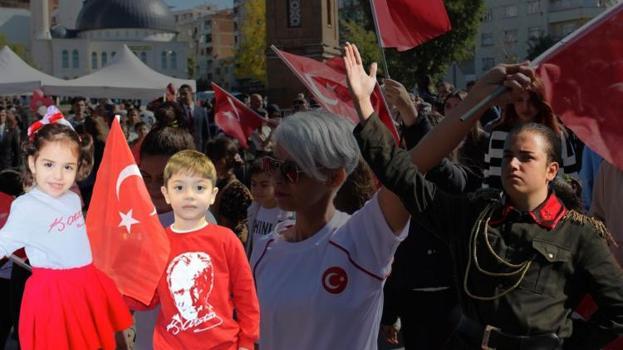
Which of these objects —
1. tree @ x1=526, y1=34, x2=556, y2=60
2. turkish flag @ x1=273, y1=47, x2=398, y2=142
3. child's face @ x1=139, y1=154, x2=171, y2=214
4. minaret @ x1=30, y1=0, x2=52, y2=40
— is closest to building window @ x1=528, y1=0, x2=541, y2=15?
tree @ x1=526, y1=34, x2=556, y2=60

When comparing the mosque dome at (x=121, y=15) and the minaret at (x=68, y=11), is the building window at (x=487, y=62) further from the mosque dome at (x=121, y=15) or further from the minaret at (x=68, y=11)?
the minaret at (x=68, y=11)

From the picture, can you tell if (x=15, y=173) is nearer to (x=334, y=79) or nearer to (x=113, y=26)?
(x=334, y=79)

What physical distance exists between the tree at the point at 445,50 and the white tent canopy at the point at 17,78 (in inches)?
893

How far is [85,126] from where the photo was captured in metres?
9.99

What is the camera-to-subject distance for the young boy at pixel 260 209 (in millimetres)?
4648

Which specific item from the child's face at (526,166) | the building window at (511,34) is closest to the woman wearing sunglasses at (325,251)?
the child's face at (526,166)

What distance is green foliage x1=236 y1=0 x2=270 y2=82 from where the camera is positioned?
245ft

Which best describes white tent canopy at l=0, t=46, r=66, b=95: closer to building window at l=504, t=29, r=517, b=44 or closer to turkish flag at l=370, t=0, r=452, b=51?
turkish flag at l=370, t=0, r=452, b=51

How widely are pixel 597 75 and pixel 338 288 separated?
1.42 meters

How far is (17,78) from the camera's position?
26.1 m

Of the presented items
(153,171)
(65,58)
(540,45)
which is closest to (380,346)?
(153,171)

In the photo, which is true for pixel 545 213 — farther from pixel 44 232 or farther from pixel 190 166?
pixel 44 232

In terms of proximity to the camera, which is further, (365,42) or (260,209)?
(365,42)

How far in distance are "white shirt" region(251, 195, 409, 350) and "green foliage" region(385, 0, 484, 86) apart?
43.2m
